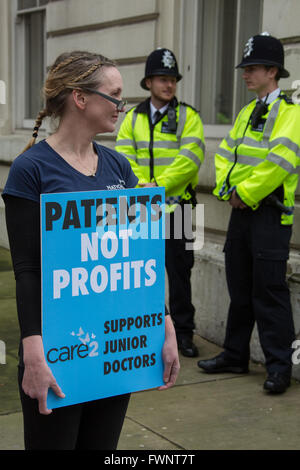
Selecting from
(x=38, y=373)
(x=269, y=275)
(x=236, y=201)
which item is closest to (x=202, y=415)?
(x=269, y=275)

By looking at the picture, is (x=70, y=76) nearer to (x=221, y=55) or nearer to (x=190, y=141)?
(x=190, y=141)

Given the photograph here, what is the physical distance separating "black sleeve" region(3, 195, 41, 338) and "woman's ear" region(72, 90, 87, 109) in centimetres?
39

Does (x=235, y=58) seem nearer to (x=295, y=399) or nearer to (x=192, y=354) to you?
(x=192, y=354)

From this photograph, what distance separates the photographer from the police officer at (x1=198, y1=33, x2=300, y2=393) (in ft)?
16.1

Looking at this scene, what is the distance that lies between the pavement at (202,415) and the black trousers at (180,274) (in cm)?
32

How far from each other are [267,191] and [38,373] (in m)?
2.90

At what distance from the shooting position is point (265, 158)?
4.99 m

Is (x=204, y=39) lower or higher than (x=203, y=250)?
higher

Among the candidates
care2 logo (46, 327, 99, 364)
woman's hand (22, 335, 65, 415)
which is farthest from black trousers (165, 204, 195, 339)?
woman's hand (22, 335, 65, 415)

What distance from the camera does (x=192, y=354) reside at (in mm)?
5879

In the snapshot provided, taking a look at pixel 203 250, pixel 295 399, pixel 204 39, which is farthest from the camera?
pixel 204 39

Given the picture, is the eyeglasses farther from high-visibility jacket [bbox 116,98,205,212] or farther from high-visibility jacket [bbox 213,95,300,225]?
high-visibility jacket [bbox 116,98,205,212]

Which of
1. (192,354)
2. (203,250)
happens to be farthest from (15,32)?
(192,354)
